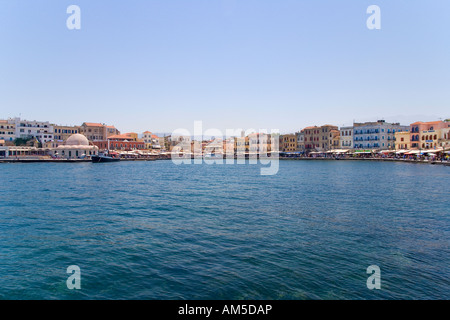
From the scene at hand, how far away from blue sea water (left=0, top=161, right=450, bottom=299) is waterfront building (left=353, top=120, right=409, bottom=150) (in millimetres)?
78522

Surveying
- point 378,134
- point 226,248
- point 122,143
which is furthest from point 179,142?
point 226,248

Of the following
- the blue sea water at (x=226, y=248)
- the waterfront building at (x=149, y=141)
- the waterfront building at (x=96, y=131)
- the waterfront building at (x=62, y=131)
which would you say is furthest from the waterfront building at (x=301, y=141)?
the blue sea water at (x=226, y=248)

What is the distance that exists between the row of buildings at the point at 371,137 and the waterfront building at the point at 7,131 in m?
98.3

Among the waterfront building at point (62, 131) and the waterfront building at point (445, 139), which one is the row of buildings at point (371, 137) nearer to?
the waterfront building at point (445, 139)

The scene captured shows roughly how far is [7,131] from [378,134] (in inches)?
4764

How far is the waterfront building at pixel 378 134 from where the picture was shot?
95.8m

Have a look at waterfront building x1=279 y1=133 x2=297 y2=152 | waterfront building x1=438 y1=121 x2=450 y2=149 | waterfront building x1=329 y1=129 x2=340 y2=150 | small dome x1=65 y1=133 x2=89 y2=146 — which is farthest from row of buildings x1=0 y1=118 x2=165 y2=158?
waterfront building x1=438 y1=121 x2=450 y2=149

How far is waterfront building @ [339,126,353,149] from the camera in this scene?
339ft

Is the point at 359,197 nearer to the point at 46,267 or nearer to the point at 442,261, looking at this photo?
the point at 442,261

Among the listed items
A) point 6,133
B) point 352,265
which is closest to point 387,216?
point 352,265

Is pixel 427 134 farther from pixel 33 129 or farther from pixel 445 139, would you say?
pixel 33 129

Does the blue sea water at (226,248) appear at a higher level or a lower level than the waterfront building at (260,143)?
lower

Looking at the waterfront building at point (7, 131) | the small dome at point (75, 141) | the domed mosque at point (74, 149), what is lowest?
the domed mosque at point (74, 149)

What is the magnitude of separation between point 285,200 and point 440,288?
15.8 metres
